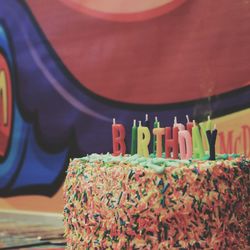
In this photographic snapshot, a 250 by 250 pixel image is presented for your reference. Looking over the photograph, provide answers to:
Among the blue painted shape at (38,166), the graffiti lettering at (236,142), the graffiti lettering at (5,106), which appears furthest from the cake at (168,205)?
the graffiti lettering at (5,106)

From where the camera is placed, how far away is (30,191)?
14.5ft

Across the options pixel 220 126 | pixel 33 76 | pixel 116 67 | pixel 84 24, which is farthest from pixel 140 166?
pixel 33 76

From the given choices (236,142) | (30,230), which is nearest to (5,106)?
(30,230)

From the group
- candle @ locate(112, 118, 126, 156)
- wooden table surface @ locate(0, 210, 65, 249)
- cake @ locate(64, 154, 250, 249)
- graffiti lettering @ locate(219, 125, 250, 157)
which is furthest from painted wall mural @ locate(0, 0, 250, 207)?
cake @ locate(64, 154, 250, 249)

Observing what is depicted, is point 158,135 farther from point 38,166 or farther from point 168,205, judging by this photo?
point 38,166

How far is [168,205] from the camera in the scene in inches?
65.0

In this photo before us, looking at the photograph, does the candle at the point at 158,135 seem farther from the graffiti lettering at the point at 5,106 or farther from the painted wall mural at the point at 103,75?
the graffiti lettering at the point at 5,106

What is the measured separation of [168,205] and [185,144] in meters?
0.27

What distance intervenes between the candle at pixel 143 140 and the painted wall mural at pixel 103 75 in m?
1.10

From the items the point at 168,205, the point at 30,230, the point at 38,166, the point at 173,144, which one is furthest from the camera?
the point at 38,166

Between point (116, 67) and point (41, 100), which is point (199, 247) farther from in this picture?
point (41, 100)

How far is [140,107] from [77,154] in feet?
2.30

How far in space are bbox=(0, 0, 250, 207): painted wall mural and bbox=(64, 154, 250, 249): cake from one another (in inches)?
49.4

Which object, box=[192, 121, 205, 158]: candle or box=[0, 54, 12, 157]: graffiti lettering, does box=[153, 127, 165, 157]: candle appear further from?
→ box=[0, 54, 12, 157]: graffiti lettering
